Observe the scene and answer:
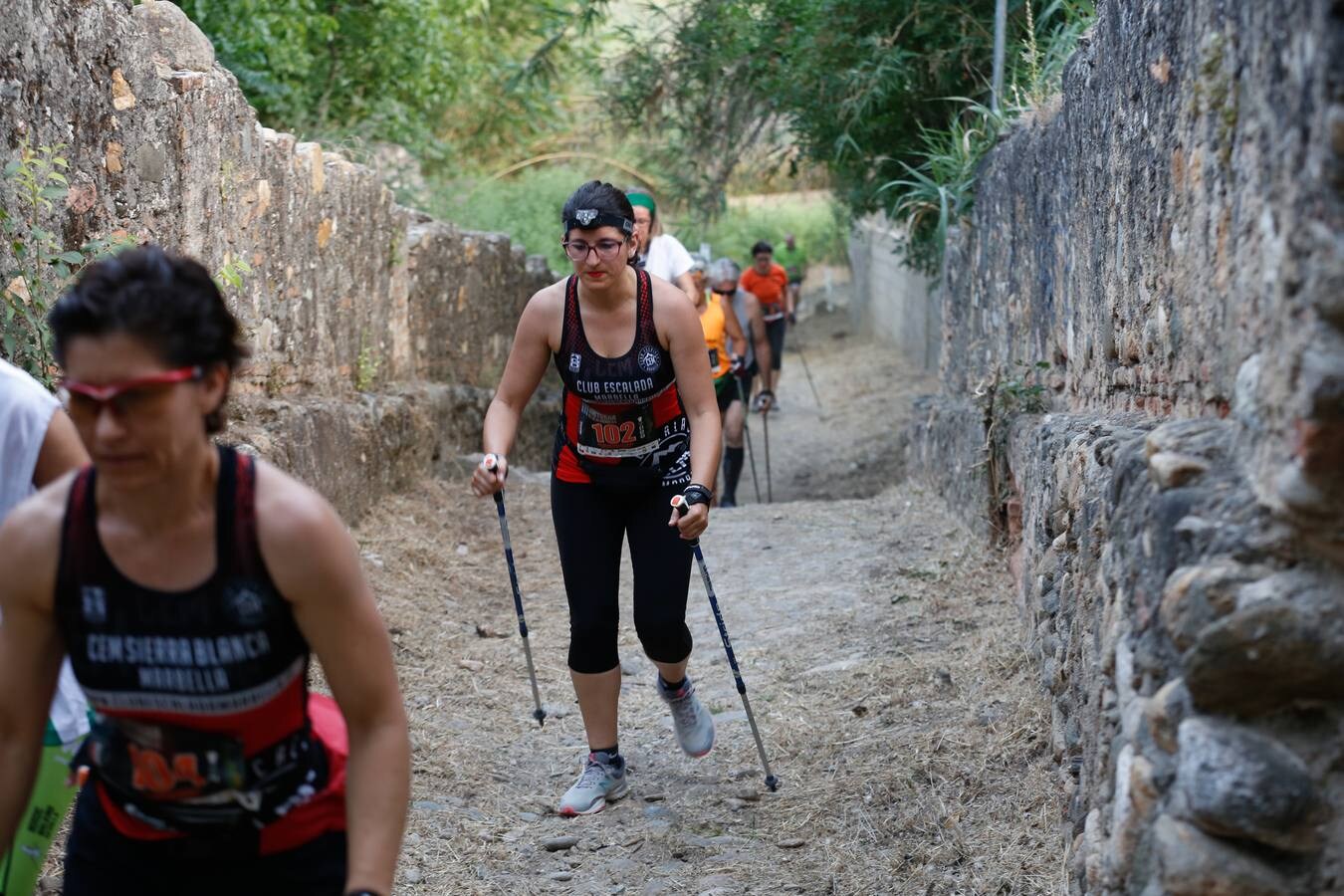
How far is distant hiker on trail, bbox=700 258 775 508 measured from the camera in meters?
10.1

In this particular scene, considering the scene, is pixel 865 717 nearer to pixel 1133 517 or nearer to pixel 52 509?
pixel 1133 517

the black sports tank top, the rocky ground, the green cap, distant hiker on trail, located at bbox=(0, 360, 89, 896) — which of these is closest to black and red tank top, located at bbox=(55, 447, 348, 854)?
the black sports tank top

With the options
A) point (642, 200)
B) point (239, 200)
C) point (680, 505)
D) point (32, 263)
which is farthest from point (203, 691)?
point (642, 200)

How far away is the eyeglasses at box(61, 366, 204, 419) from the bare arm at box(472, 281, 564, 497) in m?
2.47

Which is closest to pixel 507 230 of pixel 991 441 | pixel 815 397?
pixel 815 397

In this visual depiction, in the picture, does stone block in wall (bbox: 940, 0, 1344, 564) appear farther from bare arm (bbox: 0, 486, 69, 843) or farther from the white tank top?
the white tank top

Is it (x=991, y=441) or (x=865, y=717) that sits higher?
(x=991, y=441)

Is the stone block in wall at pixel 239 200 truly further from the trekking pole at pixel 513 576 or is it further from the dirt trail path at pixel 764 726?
the trekking pole at pixel 513 576

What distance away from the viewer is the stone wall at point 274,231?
496 centimetres

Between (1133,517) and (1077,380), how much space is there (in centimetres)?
275

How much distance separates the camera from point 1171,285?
140 inches

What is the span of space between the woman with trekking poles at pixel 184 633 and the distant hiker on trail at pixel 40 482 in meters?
0.36

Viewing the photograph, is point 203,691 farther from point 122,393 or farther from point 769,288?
point 769,288

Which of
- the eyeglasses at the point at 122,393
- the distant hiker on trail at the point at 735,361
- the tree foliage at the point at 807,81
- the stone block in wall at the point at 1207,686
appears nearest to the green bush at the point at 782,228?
the tree foliage at the point at 807,81
